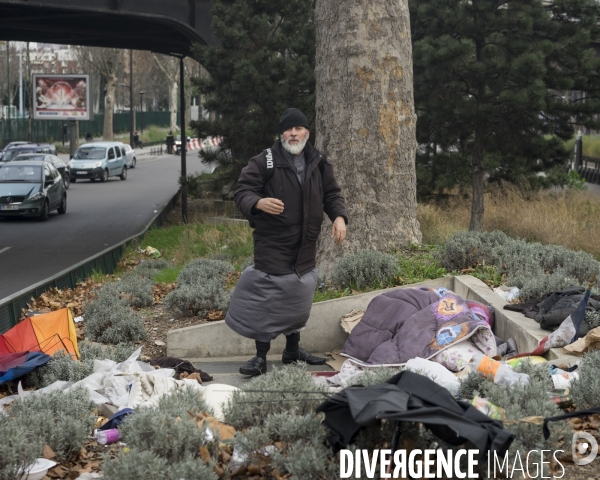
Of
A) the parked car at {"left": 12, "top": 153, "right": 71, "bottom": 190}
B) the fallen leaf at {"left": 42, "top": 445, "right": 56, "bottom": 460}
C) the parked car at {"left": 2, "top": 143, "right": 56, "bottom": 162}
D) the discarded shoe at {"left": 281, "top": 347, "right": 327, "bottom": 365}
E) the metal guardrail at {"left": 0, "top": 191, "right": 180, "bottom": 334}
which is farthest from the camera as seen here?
the parked car at {"left": 2, "top": 143, "right": 56, "bottom": 162}

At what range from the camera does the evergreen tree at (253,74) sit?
23078 millimetres

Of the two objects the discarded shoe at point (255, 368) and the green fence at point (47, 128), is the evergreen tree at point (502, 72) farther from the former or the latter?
the green fence at point (47, 128)

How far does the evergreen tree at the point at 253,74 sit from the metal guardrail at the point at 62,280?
16.1 ft

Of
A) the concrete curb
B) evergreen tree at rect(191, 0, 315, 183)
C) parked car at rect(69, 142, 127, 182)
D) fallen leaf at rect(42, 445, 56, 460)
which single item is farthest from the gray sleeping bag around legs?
parked car at rect(69, 142, 127, 182)

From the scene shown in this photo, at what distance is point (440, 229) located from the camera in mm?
14359

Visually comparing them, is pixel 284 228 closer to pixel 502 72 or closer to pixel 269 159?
pixel 269 159

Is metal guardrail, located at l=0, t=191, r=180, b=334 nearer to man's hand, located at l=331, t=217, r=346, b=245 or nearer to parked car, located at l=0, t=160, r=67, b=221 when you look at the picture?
man's hand, located at l=331, t=217, r=346, b=245

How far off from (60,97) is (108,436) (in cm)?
5541

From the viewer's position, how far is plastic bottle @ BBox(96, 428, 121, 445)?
5.12 meters

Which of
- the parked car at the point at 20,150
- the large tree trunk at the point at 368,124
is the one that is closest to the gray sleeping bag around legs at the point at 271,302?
the large tree trunk at the point at 368,124

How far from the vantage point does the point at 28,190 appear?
28.9 metres

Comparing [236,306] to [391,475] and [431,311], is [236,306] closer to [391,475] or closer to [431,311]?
[431,311]

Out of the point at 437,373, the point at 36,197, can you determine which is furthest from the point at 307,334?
the point at 36,197

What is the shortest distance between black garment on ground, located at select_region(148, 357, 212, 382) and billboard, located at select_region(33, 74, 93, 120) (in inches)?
2058
